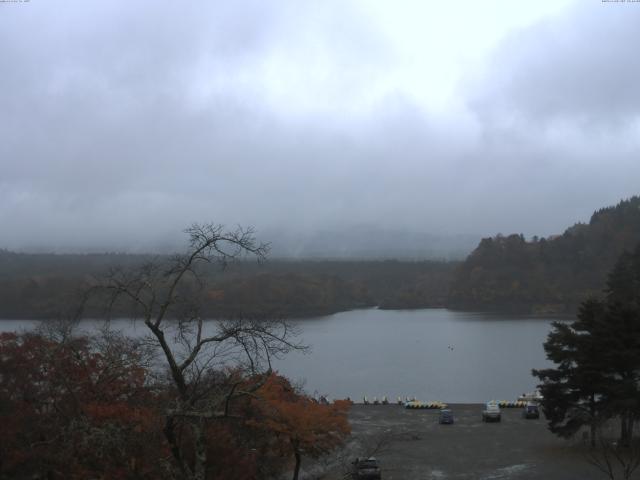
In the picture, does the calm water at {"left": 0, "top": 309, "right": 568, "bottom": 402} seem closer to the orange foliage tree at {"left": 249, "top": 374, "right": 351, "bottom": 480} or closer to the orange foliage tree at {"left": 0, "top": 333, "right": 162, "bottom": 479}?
the orange foliage tree at {"left": 249, "top": 374, "right": 351, "bottom": 480}

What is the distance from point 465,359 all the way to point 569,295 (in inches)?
2372

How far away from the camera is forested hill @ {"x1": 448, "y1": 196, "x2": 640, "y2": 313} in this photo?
102312mm

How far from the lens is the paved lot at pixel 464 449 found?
15.2 meters

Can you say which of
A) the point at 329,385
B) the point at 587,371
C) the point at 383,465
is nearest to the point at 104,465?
the point at 383,465

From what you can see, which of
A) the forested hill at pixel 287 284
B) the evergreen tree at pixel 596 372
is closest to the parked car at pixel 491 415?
the evergreen tree at pixel 596 372

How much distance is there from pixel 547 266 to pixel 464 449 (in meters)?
96.7

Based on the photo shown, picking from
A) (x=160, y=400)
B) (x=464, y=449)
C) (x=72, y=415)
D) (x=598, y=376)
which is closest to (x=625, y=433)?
(x=598, y=376)

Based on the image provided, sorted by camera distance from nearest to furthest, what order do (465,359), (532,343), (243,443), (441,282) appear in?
(243,443), (465,359), (532,343), (441,282)

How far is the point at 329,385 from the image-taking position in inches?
1398

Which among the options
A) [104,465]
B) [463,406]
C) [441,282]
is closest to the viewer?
[104,465]

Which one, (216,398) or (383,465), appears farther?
(383,465)

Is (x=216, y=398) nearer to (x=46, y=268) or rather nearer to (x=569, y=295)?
(x=569, y=295)

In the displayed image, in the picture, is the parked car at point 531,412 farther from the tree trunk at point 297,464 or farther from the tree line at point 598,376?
the tree trunk at point 297,464

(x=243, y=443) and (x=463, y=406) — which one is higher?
(x=243, y=443)
